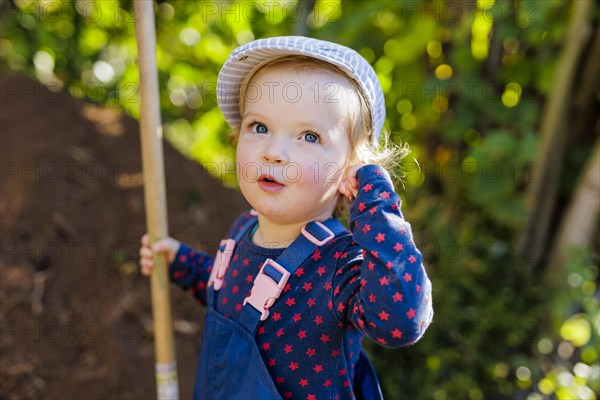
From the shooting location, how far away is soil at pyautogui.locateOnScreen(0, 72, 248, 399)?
8.32 feet

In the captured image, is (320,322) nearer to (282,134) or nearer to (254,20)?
(282,134)

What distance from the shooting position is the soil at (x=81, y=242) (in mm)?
2535

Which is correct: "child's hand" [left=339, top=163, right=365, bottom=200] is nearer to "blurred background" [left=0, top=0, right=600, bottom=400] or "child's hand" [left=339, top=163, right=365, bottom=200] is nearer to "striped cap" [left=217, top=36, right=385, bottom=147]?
"striped cap" [left=217, top=36, right=385, bottom=147]

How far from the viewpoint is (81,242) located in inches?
113

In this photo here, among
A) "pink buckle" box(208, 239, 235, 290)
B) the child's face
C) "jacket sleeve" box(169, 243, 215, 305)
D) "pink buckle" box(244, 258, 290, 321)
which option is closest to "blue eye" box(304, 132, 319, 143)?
the child's face

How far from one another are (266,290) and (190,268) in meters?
0.51

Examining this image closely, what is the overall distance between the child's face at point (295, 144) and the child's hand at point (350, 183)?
0.02 metres

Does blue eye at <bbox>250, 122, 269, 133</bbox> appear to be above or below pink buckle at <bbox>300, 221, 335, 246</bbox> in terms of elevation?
above

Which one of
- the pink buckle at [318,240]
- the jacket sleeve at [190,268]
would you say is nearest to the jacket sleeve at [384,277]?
the pink buckle at [318,240]

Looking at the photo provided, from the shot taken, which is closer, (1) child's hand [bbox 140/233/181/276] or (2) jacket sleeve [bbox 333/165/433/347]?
(2) jacket sleeve [bbox 333/165/433/347]

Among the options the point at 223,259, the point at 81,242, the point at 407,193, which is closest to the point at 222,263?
the point at 223,259

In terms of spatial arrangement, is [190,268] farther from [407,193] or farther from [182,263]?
[407,193]

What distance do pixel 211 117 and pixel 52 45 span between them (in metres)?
1.09

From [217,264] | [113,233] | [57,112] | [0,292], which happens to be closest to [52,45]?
[57,112]
